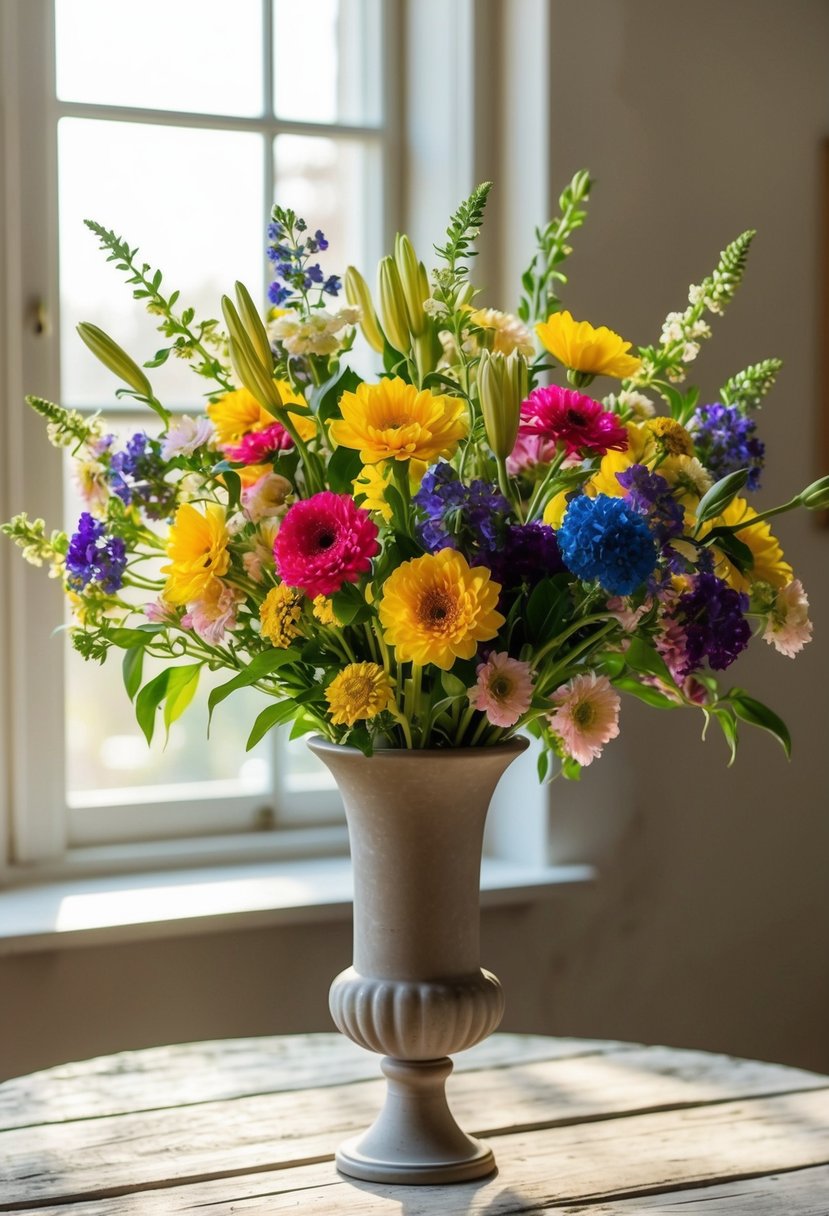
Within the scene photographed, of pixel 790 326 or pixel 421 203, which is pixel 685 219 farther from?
pixel 421 203

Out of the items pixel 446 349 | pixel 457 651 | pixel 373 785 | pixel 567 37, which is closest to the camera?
pixel 457 651

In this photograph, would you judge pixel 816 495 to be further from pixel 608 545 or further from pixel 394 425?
pixel 394 425

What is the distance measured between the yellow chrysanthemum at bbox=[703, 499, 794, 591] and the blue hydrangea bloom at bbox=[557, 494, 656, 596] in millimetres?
164

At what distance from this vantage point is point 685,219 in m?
2.24

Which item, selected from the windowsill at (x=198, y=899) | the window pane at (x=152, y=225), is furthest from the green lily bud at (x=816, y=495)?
the window pane at (x=152, y=225)

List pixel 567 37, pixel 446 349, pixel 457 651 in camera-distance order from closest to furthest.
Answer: pixel 457 651
pixel 446 349
pixel 567 37

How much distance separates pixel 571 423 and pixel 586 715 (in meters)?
0.21

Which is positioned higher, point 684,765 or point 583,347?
point 583,347

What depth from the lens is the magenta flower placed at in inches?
45.6

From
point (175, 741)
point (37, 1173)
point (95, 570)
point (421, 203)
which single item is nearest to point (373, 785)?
point (95, 570)

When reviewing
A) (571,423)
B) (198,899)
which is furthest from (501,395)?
(198,899)

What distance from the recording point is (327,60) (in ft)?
7.47

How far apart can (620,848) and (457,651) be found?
1.29 metres

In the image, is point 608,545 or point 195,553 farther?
point 195,553
